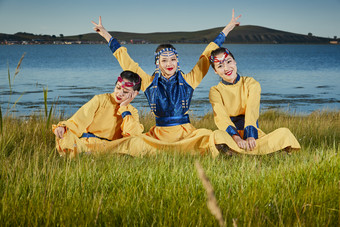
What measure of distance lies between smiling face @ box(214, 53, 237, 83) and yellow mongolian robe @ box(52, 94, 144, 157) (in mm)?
1241

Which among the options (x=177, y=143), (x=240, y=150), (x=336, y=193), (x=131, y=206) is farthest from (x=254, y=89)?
(x=131, y=206)

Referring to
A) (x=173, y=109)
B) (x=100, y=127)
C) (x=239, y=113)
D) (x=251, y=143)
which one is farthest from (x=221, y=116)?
(x=100, y=127)

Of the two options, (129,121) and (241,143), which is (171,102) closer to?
(129,121)

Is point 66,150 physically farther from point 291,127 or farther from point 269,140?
point 291,127

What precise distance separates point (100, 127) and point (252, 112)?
199 centimetres

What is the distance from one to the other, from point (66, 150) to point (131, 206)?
2378 millimetres

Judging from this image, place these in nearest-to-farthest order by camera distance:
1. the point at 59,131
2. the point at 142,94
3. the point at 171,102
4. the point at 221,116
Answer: the point at 59,131, the point at 221,116, the point at 171,102, the point at 142,94

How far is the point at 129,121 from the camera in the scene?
5.18 meters

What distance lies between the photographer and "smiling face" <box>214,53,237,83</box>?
5.07 meters

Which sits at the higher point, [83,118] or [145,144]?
[83,118]

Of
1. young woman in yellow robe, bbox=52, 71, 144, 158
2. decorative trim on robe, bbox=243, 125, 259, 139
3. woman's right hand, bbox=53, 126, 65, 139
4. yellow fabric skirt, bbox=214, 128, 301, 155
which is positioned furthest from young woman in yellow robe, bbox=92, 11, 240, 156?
woman's right hand, bbox=53, 126, 65, 139

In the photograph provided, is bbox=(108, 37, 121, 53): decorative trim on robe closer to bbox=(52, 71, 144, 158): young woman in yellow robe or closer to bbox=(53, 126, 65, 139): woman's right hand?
bbox=(52, 71, 144, 158): young woman in yellow robe

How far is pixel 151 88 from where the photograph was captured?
207 inches

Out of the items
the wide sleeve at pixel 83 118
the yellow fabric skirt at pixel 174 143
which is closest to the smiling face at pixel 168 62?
the yellow fabric skirt at pixel 174 143
